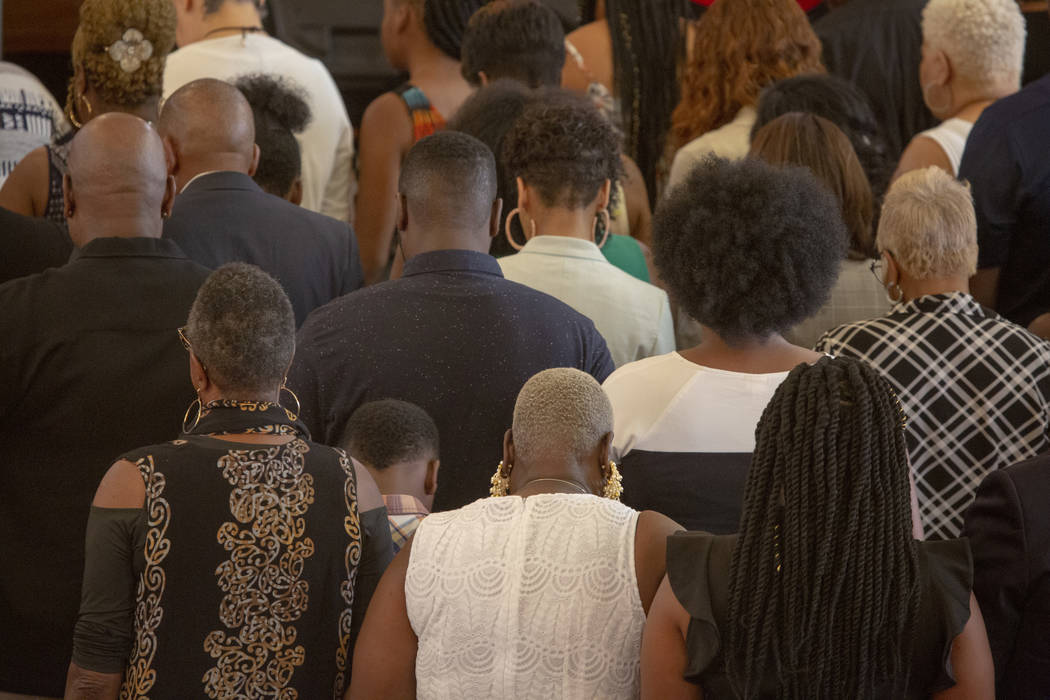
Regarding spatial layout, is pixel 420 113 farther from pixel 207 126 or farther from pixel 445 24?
pixel 207 126

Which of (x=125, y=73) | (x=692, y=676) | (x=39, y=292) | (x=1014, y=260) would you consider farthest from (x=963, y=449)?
(x=125, y=73)

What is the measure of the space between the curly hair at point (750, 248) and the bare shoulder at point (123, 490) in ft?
3.88

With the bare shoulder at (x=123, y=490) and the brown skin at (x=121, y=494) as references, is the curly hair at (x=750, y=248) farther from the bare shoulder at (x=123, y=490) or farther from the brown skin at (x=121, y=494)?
the bare shoulder at (x=123, y=490)

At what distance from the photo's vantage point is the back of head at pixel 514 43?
469 cm

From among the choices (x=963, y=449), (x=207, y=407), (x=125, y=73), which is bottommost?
(x=963, y=449)

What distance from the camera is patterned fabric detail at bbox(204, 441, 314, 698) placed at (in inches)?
97.0

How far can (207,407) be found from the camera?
259 centimetres

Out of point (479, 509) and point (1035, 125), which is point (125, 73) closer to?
point (479, 509)

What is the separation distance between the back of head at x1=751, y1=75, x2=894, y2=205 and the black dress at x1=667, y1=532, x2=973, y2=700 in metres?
2.27

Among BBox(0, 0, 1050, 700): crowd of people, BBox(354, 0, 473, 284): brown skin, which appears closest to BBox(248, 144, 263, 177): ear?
BBox(0, 0, 1050, 700): crowd of people

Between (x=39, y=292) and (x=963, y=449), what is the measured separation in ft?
6.82

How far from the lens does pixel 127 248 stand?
10.2 feet

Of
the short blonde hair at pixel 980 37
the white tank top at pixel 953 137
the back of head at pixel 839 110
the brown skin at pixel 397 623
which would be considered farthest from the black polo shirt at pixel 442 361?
the short blonde hair at pixel 980 37

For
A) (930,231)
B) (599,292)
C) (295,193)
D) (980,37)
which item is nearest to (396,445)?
(599,292)
